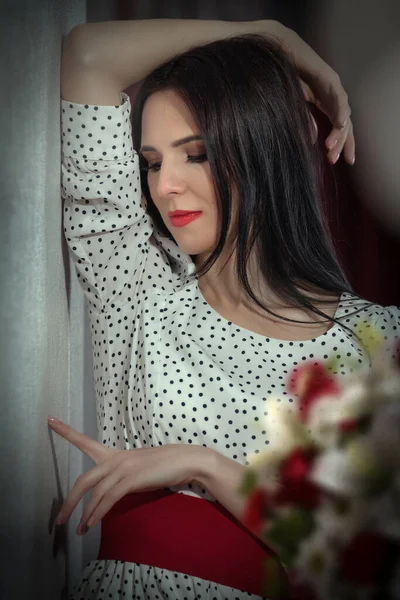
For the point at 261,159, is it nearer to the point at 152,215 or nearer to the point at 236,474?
the point at 152,215

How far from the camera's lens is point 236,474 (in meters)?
0.79

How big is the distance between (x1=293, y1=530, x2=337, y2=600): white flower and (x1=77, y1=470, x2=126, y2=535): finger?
0.22m

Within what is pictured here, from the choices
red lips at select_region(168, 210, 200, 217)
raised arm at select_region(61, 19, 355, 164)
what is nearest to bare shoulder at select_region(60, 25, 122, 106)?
raised arm at select_region(61, 19, 355, 164)

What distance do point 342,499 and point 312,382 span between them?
0.25 metres

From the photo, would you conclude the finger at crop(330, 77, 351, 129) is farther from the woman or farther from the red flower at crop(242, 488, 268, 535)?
the red flower at crop(242, 488, 268, 535)

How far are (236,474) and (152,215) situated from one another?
33 cm

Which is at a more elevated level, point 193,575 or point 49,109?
point 49,109

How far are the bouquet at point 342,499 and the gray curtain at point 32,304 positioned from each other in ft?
0.72

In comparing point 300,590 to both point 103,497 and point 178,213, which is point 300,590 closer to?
point 103,497

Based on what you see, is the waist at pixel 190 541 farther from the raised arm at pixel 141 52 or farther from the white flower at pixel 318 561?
the raised arm at pixel 141 52

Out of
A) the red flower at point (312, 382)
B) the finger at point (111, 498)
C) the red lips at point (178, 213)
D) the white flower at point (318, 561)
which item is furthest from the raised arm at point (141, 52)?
the white flower at point (318, 561)

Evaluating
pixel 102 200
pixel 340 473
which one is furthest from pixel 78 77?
pixel 340 473

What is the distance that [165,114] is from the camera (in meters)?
0.85

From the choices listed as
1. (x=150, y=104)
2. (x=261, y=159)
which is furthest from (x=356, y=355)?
(x=150, y=104)
